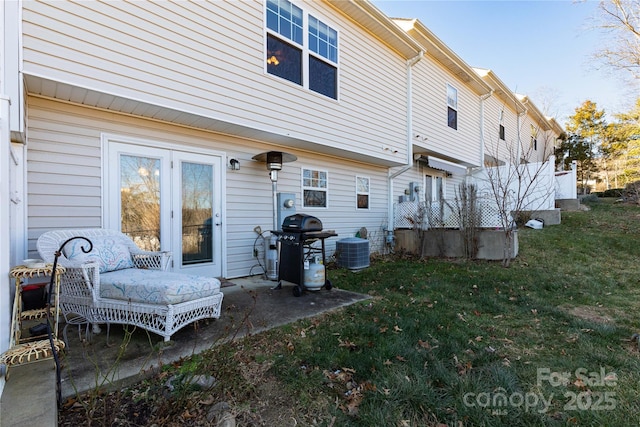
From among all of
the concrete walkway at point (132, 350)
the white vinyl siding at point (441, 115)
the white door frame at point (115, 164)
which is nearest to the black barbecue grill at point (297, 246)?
the concrete walkway at point (132, 350)

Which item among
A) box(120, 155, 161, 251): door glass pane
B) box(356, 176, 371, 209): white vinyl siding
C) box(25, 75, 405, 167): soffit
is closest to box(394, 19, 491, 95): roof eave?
box(356, 176, 371, 209): white vinyl siding

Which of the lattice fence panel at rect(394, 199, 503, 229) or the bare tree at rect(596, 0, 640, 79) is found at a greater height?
the bare tree at rect(596, 0, 640, 79)

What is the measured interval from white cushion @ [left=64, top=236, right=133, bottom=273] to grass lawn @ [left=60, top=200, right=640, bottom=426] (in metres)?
1.70

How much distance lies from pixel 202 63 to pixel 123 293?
3.53m

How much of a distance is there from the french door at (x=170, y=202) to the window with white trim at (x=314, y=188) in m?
2.14

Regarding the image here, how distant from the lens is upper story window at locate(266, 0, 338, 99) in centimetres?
569

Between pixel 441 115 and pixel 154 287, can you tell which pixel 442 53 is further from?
pixel 154 287

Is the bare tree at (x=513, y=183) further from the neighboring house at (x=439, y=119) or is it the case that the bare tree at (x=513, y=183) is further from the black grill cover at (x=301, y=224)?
the black grill cover at (x=301, y=224)

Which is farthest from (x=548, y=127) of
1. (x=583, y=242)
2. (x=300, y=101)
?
(x=300, y=101)

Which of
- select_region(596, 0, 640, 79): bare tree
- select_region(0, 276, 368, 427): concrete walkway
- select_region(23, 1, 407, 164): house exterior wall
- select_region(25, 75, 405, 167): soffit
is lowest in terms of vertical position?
select_region(0, 276, 368, 427): concrete walkway

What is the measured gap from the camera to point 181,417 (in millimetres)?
1866

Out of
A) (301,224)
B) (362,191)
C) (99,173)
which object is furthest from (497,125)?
(99,173)

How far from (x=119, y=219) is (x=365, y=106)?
5.80m

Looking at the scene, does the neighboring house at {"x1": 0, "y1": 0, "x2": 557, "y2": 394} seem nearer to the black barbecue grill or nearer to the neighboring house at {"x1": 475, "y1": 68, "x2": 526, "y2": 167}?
the black barbecue grill
